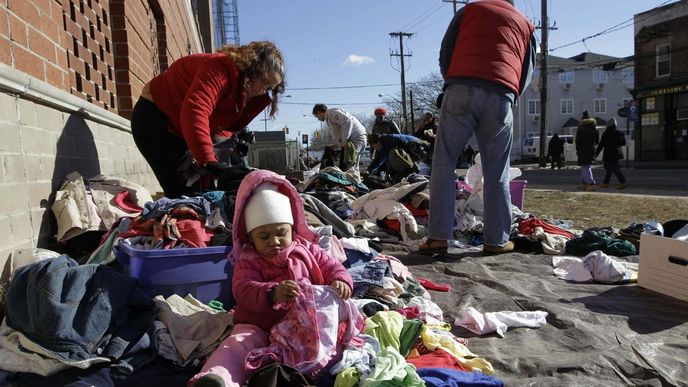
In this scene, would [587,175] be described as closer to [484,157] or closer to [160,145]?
[484,157]

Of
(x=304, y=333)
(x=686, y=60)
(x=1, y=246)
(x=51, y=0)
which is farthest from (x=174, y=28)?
(x=686, y=60)

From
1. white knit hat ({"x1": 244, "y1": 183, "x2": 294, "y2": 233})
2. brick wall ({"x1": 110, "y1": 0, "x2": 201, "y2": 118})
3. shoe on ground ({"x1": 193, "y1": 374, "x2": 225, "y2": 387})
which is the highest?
brick wall ({"x1": 110, "y1": 0, "x2": 201, "y2": 118})

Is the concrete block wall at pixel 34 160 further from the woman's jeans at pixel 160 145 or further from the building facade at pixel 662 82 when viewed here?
the building facade at pixel 662 82

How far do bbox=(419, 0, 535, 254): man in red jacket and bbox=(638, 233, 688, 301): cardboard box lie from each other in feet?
3.57

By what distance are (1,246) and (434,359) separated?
6.60 ft

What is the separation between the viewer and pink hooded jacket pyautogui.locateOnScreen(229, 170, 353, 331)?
78.1 inches

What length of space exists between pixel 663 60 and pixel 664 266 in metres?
28.4

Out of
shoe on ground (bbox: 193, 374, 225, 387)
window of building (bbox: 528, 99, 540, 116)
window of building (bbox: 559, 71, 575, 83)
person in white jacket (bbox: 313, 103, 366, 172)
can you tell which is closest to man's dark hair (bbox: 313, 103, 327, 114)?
person in white jacket (bbox: 313, 103, 366, 172)

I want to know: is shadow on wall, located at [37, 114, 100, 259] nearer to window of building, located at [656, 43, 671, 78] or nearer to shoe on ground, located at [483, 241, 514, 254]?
shoe on ground, located at [483, 241, 514, 254]

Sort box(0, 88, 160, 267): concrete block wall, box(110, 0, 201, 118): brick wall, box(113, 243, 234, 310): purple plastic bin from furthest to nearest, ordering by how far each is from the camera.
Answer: box(110, 0, 201, 118): brick wall
box(0, 88, 160, 267): concrete block wall
box(113, 243, 234, 310): purple plastic bin

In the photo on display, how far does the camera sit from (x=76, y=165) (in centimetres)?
344

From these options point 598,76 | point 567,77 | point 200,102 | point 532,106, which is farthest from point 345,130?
point 598,76

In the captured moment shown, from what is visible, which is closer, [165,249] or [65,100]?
[165,249]

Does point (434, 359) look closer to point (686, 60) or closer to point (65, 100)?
point (65, 100)
